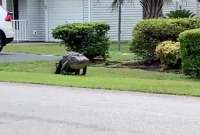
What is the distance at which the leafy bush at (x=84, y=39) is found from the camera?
20.2 meters

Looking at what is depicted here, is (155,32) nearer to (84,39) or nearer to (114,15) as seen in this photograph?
(84,39)

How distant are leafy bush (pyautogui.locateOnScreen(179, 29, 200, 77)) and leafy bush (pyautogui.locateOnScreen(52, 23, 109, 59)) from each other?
15.3 ft

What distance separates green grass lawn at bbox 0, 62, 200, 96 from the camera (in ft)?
44.1

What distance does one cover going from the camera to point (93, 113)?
33.5 feet

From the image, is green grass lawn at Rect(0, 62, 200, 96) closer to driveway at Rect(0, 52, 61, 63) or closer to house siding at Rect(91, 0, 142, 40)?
driveway at Rect(0, 52, 61, 63)

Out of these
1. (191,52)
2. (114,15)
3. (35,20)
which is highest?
(114,15)

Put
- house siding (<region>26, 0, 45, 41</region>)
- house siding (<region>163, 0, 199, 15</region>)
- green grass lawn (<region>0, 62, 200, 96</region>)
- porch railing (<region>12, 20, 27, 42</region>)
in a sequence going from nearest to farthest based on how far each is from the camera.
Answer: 1. green grass lawn (<region>0, 62, 200, 96</region>)
2. porch railing (<region>12, 20, 27, 42</region>)
3. house siding (<region>163, 0, 199, 15</region>)
4. house siding (<region>26, 0, 45, 41</region>)

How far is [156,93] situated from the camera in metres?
12.8

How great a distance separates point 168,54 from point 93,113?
800 centimetres

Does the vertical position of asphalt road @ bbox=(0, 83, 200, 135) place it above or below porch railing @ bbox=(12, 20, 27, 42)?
below

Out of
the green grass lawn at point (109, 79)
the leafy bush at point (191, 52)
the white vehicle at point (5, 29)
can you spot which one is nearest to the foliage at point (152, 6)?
the white vehicle at point (5, 29)

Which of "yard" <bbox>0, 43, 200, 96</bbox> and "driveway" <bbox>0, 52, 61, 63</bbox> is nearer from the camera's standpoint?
"yard" <bbox>0, 43, 200, 96</bbox>

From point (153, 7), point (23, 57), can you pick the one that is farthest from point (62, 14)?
point (153, 7)

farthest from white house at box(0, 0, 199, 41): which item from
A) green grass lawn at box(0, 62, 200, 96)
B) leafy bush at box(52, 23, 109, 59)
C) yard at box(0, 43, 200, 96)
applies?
green grass lawn at box(0, 62, 200, 96)
